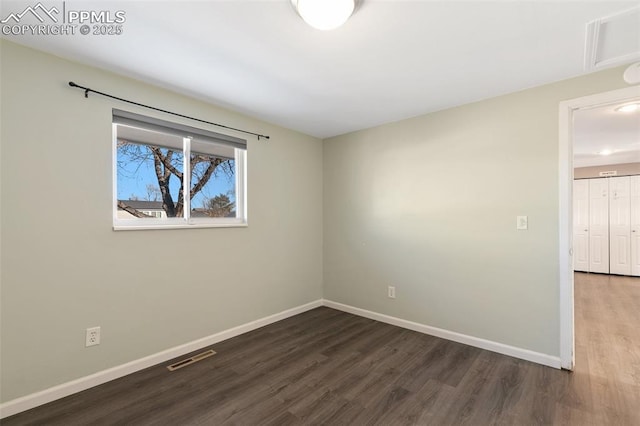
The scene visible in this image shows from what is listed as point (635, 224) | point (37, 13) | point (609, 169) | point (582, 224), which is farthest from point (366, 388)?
point (609, 169)

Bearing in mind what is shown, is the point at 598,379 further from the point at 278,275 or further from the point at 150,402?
the point at 150,402

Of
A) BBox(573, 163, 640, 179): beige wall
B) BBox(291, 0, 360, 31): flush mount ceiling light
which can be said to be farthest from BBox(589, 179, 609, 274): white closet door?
BBox(291, 0, 360, 31): flush mount ceiling light

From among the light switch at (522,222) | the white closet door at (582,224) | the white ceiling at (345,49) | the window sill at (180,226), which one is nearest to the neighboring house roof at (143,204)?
the window sill at (180,226)

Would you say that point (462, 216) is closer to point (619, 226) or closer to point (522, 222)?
point (522, 222)

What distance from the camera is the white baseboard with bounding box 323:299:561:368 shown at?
2371mm

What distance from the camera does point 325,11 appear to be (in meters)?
1.47

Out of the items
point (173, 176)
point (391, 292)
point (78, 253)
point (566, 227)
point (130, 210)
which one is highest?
point (173, 176)

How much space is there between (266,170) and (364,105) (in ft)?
4.29

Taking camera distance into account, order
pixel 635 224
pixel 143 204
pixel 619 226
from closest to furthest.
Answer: pixel 143 204 < pixel 635 224 < pixel 619 226

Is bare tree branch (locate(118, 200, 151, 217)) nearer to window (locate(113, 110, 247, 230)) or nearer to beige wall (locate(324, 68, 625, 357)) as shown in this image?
window (locate(113, 110, 247, 230))

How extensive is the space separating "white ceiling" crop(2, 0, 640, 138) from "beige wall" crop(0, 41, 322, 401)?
179mm

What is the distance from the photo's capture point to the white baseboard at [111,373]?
5.87 feet

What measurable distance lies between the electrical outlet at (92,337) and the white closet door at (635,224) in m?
8.55

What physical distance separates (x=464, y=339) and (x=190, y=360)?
257cm
